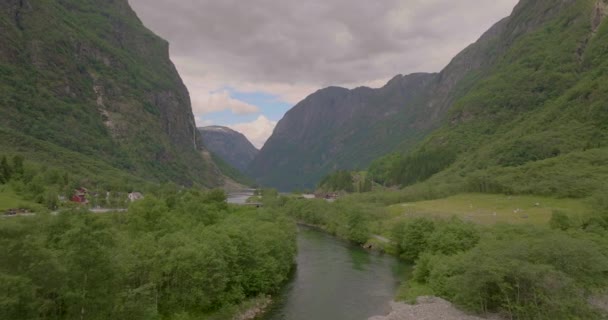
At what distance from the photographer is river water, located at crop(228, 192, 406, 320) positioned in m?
52.7

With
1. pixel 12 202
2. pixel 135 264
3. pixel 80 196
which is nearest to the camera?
pixel 135 264

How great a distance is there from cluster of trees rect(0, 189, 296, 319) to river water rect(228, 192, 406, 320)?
4.00 meters

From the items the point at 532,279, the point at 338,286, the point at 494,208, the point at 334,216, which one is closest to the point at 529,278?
the point at 532,279

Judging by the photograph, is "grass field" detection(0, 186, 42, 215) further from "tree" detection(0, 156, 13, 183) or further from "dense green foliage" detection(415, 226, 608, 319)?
"dense green foliage" detection(415, 226, 608, 319)

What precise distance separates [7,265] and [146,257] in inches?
634

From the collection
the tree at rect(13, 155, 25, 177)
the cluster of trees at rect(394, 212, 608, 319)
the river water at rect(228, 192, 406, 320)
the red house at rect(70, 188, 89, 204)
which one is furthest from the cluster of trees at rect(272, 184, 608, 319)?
the tree at rect(13, 155, 25, 177)

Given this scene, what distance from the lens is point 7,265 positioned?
25.9 m

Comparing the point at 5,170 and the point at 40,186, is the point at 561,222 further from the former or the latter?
the point at 5,170

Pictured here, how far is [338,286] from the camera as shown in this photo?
213ft

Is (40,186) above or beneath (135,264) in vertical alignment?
above

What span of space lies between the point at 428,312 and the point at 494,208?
76220mm

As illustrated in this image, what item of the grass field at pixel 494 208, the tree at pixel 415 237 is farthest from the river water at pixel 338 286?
the grass field at pixel 494 208

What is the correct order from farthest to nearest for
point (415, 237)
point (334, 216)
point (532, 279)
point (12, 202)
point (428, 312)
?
point (334, 216), point (12, 202), point (415, 237), point (428, 312), point (532, 279)

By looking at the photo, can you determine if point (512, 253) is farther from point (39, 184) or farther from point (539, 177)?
point (39, 184)
